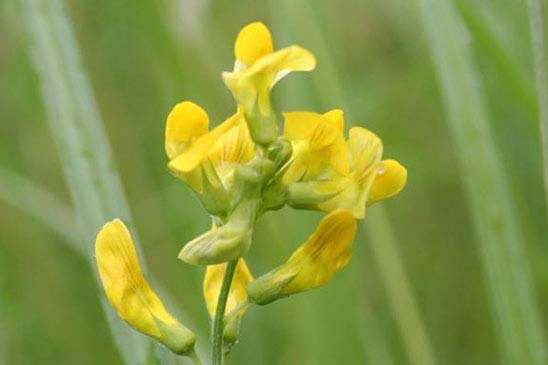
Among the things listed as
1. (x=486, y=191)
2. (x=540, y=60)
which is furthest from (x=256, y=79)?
(x=486, y=191)

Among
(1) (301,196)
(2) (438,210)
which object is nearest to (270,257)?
(2) (438,210)

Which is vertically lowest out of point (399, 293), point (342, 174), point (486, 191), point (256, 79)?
point (399, 293)

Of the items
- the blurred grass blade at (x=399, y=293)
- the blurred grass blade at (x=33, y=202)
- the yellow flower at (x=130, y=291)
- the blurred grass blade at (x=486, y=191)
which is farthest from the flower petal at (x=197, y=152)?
the blurred grass blade at (x=33, y=202)

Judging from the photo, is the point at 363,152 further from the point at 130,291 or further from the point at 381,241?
the point at 381,241

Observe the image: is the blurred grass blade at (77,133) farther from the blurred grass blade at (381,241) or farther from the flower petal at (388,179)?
the blurred grass blade at (381,241)

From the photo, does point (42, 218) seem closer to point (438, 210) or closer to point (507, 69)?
point (507, 69)

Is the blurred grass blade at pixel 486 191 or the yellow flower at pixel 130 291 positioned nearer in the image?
the yellow flower at pixel 130 291

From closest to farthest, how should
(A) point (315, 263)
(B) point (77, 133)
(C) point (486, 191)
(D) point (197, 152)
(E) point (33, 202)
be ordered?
(D) point (197, 152) → (A) point (315, 263) → (B) point (77, 133) → (C) point (486, 191) → (E) point (33, 202)
